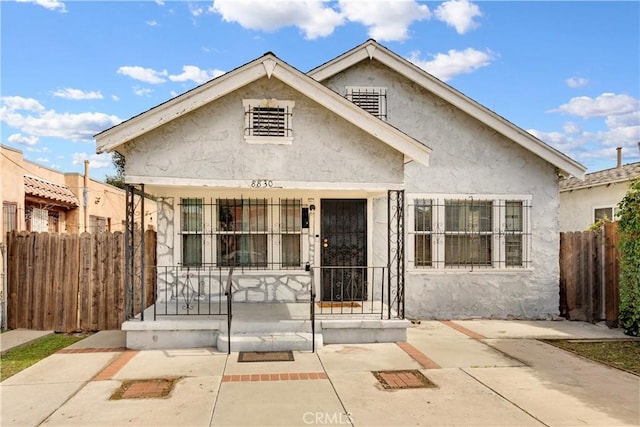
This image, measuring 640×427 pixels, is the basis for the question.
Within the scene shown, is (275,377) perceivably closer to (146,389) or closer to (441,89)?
(146,389)

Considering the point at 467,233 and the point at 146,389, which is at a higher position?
the point at 467,233

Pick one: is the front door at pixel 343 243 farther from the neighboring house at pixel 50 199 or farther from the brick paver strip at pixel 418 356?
the neighboring house at pixel 50 199

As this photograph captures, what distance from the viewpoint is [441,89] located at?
10453 mm

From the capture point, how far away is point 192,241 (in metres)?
9.66

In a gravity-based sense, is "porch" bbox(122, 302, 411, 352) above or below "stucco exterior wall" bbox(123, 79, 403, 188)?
below

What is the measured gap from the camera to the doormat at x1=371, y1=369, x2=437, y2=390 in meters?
5.97

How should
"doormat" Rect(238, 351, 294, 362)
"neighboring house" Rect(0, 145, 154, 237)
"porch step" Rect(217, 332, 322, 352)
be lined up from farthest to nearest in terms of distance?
"neighboring house" Rect(0, 145, 154, 237) < "porch step" Rect(217, 332, 322, 352) < "doormat" Rect(238, 351, 294, 362)

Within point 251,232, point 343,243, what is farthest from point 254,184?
point 343,243

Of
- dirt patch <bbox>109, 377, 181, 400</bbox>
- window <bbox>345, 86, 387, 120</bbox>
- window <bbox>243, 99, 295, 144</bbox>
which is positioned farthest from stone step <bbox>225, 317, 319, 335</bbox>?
window <bbox>345, 86, 387, 120</bbox>

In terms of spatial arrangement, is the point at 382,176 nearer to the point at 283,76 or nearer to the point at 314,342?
the point at 283,76

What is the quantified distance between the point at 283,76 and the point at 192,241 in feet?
13.0

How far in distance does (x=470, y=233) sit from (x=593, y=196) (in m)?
6.48

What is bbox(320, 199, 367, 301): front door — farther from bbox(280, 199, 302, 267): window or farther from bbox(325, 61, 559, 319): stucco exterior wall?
bbox(325, 61, 559, 319): stucco exterior wall

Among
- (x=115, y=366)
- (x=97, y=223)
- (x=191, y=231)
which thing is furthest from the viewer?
(x=97, y=223)
